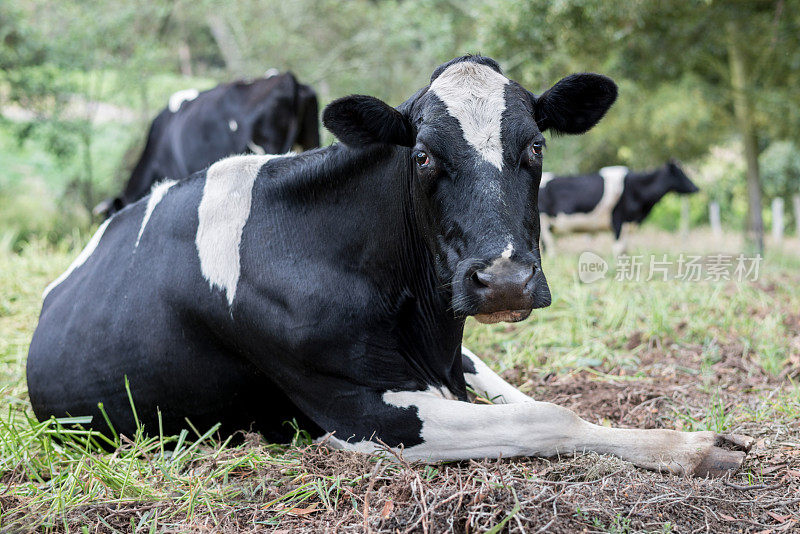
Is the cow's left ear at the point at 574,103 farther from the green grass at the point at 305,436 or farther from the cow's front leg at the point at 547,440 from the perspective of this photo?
the green grass at the point at 305,436

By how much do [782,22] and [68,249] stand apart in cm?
1010

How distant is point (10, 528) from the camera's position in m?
2.66

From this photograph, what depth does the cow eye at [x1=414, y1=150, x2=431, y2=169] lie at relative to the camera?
112 inches

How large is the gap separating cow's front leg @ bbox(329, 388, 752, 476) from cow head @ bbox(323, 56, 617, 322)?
499mm

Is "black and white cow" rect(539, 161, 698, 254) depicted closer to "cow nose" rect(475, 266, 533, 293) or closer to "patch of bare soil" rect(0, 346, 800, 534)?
"patch of bare soil" rect(0, 346, 800, 534)

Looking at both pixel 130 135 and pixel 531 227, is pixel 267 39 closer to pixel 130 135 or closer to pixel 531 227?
pixel 130 135

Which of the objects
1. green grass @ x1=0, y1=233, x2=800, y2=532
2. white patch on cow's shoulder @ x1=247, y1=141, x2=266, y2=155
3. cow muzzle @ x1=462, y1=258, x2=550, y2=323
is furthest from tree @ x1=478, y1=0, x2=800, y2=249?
cow muzzle @ x1=462, y1=258, x2=550, y2=323

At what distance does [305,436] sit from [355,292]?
2.74ft

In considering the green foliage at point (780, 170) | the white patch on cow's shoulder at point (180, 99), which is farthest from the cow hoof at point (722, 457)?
the green foliage at point (780, 170)

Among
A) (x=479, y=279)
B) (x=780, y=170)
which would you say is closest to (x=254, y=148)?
(x=479, y=279)

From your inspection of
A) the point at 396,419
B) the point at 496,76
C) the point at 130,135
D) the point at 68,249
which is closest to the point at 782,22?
the point at 496,76

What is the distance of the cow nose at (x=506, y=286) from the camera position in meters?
2.53

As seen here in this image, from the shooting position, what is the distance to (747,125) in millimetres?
13008

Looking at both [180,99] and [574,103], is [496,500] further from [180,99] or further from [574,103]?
[180,99]
